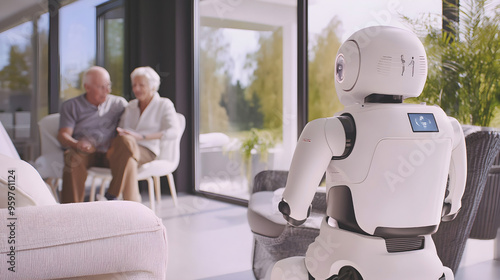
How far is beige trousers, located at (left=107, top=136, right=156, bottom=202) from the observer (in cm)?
388

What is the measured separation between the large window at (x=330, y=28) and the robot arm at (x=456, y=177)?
212 cm

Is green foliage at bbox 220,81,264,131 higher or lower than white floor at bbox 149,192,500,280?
higher

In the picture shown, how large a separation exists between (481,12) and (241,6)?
2.68 meters

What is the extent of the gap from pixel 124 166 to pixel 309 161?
283 cm

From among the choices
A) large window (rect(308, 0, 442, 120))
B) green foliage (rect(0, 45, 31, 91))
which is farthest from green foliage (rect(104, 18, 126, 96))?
large window (rect(308, 0, 442, 120))

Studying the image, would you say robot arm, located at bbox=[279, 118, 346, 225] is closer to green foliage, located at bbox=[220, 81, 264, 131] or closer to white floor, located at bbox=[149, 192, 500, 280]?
white floor, located at bbox=[149, 192, 500, 280]

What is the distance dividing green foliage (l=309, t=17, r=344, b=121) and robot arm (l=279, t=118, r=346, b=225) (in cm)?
261

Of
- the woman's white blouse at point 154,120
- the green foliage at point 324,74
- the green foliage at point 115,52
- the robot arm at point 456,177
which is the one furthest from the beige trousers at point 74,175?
the robot arm at point 456,177

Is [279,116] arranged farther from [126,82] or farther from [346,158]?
[346,158]

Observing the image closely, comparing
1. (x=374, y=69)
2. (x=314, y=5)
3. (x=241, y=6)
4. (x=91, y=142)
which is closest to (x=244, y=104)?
(x=241, y=6)

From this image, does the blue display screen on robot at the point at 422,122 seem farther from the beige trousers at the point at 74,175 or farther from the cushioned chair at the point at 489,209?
the beige trousers at the point at 74,175

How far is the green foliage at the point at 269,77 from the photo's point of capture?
454 cm

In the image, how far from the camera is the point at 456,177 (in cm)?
149

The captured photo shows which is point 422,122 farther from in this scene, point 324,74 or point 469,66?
point 324,74
